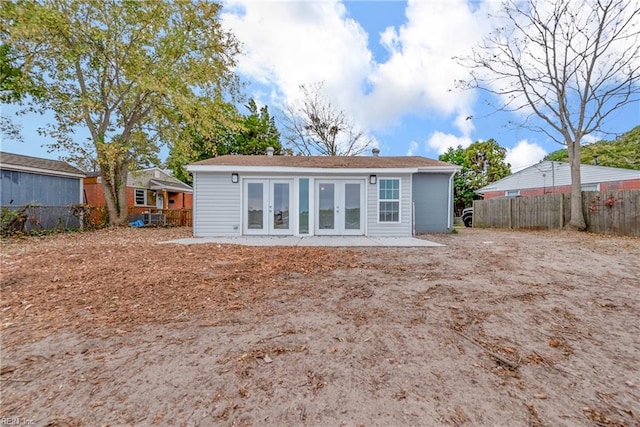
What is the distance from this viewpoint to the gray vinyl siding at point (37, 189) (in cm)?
1153

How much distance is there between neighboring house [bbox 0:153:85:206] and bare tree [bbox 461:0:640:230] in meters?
19.8

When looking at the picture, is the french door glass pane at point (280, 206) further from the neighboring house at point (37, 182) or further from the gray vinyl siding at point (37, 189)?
the gray vinyl siding at point (37, 189)

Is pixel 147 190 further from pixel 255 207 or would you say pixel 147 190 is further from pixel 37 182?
pixel 255 207

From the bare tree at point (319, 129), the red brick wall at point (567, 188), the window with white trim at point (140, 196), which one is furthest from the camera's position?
the bare tree at point (319, 129)

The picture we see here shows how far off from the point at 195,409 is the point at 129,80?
558 inches

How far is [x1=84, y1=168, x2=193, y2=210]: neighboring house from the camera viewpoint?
1766 centimetres

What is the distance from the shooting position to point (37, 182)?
41.9 ft

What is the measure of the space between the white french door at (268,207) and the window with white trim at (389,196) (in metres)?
3.00

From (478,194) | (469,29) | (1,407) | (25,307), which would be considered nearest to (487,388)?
(1,407)

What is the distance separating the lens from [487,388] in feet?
5.96

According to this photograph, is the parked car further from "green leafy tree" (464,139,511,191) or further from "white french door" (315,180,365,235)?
"white french door" (315,180,365,235)

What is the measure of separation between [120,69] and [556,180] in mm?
25183

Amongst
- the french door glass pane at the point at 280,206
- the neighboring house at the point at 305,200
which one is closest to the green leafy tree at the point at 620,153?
the neighboring house at the point at 305,200

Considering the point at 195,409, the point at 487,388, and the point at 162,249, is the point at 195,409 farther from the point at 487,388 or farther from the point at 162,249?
the point at 162,249
